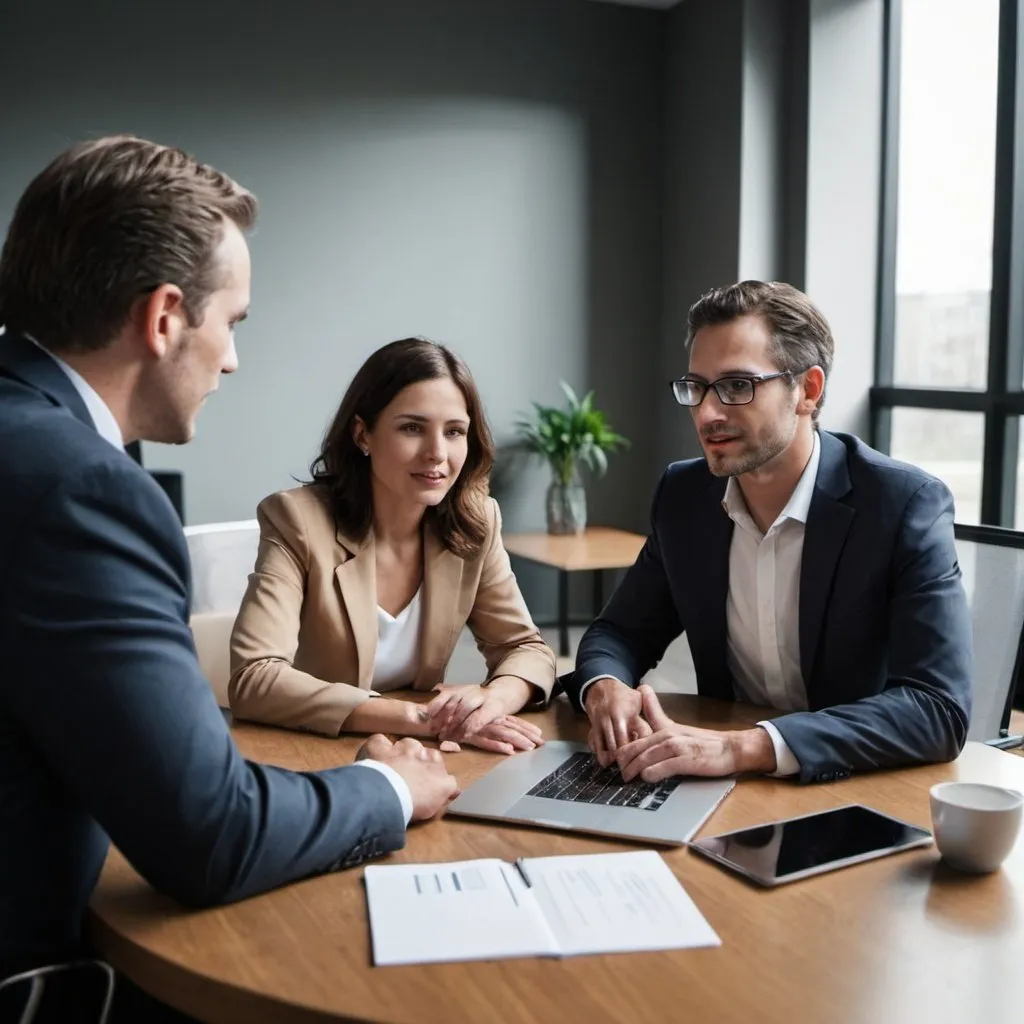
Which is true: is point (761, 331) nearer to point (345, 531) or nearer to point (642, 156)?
point (345, 531)

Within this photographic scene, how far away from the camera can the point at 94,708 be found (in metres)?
1.00

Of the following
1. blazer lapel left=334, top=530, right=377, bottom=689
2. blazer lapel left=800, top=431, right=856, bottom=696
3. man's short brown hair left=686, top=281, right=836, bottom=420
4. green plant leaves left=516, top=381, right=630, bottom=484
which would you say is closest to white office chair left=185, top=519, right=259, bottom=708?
blazer lapel left=334, top=530, right=377, bottom=689

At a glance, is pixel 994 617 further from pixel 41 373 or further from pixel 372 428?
pixel 41 373

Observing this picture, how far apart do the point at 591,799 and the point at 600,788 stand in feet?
0.16

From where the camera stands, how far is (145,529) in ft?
3.43

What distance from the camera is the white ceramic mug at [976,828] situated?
1170 mm

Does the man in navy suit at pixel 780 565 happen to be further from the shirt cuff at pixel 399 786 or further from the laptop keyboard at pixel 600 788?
the shirt cuff at pixel 399 786

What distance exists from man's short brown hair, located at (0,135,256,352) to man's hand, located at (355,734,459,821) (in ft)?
1.92

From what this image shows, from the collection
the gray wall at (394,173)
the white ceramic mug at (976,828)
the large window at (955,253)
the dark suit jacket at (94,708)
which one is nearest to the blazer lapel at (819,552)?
the white ceramic mug at (976,828)

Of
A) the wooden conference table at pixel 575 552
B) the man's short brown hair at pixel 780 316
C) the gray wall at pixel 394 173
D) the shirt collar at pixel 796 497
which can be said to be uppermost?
the gray wall at pixel 394 173

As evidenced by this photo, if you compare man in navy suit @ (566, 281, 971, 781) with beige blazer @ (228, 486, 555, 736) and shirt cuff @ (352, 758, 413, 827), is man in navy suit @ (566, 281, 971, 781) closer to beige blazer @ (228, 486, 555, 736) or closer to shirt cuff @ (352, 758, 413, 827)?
beige blazer @ (228, 486, 555, 736)

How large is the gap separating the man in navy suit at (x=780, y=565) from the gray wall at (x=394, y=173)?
10.2ft

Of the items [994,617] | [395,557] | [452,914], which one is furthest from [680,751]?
[994,617]

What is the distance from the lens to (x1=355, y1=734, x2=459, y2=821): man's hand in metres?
1.32
